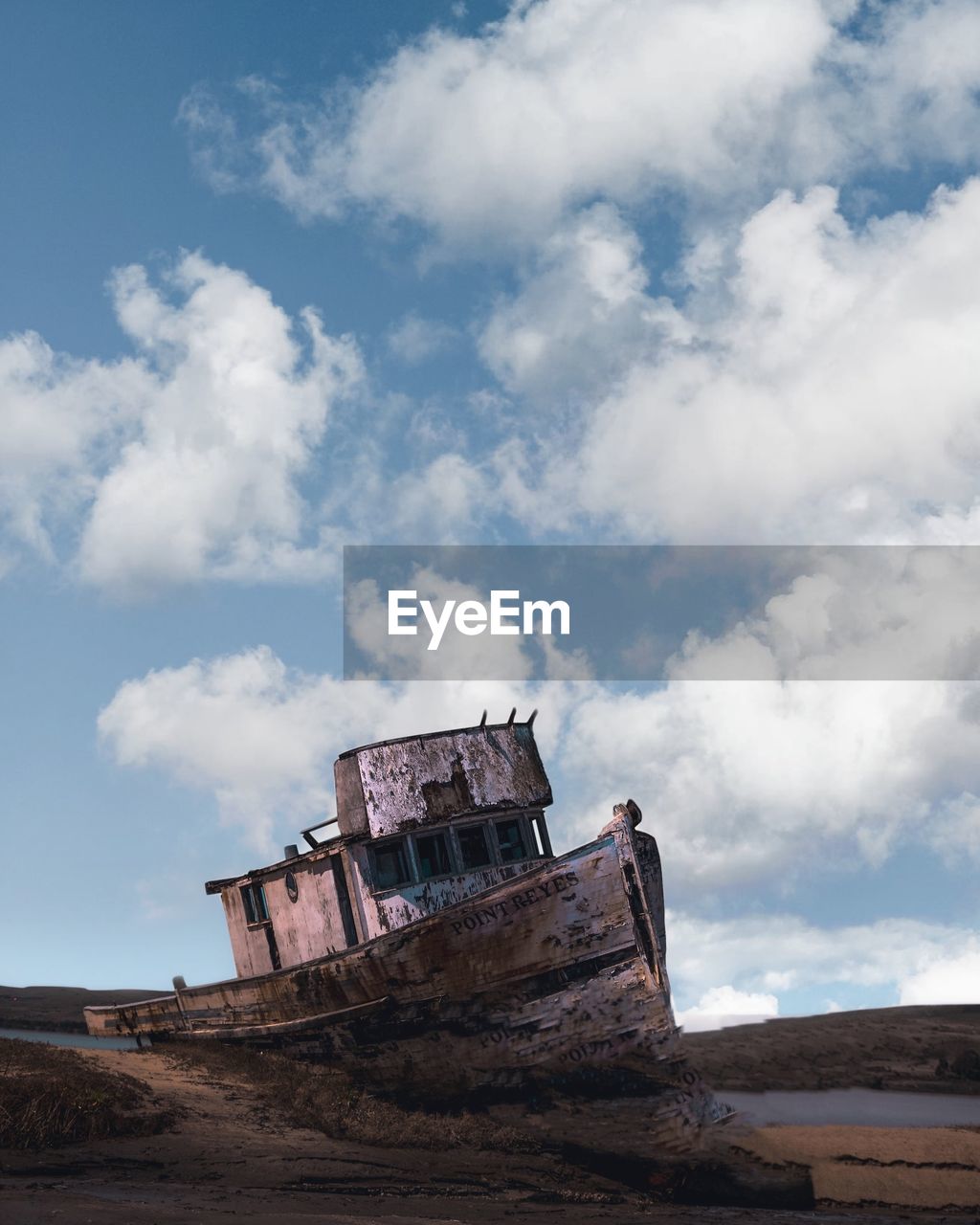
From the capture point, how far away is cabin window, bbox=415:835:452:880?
1719 cm

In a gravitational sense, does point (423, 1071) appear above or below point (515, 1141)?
above

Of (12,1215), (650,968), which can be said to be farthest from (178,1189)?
(650,968)

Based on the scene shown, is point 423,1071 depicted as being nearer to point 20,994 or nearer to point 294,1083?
point 294,1083

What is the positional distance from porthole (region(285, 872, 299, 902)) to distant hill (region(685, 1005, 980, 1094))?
11.8 metres

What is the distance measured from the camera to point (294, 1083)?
1555 cm

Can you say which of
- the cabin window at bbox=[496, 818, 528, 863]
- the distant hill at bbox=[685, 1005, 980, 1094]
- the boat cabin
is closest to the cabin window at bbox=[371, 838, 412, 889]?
the boat cabin

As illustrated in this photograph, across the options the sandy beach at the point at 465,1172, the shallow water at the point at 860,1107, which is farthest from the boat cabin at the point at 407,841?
the shallow water at the point at 860,1107

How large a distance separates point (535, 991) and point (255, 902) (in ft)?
21.9

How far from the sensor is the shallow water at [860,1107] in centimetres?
2117

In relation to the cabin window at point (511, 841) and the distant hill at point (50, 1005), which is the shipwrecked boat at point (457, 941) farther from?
the distant hill at point (50, 1005)

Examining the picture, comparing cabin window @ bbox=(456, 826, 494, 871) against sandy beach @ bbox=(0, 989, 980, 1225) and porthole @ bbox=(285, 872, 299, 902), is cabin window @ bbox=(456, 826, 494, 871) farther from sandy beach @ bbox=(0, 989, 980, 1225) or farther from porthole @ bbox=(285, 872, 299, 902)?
sandy beach @ bbox=(0, 989, 980, 1225)

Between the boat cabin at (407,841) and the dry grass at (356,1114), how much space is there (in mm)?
2036

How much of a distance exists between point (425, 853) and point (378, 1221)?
8.74 m

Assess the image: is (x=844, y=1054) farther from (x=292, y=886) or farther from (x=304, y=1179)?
(x=304, y=1179)
